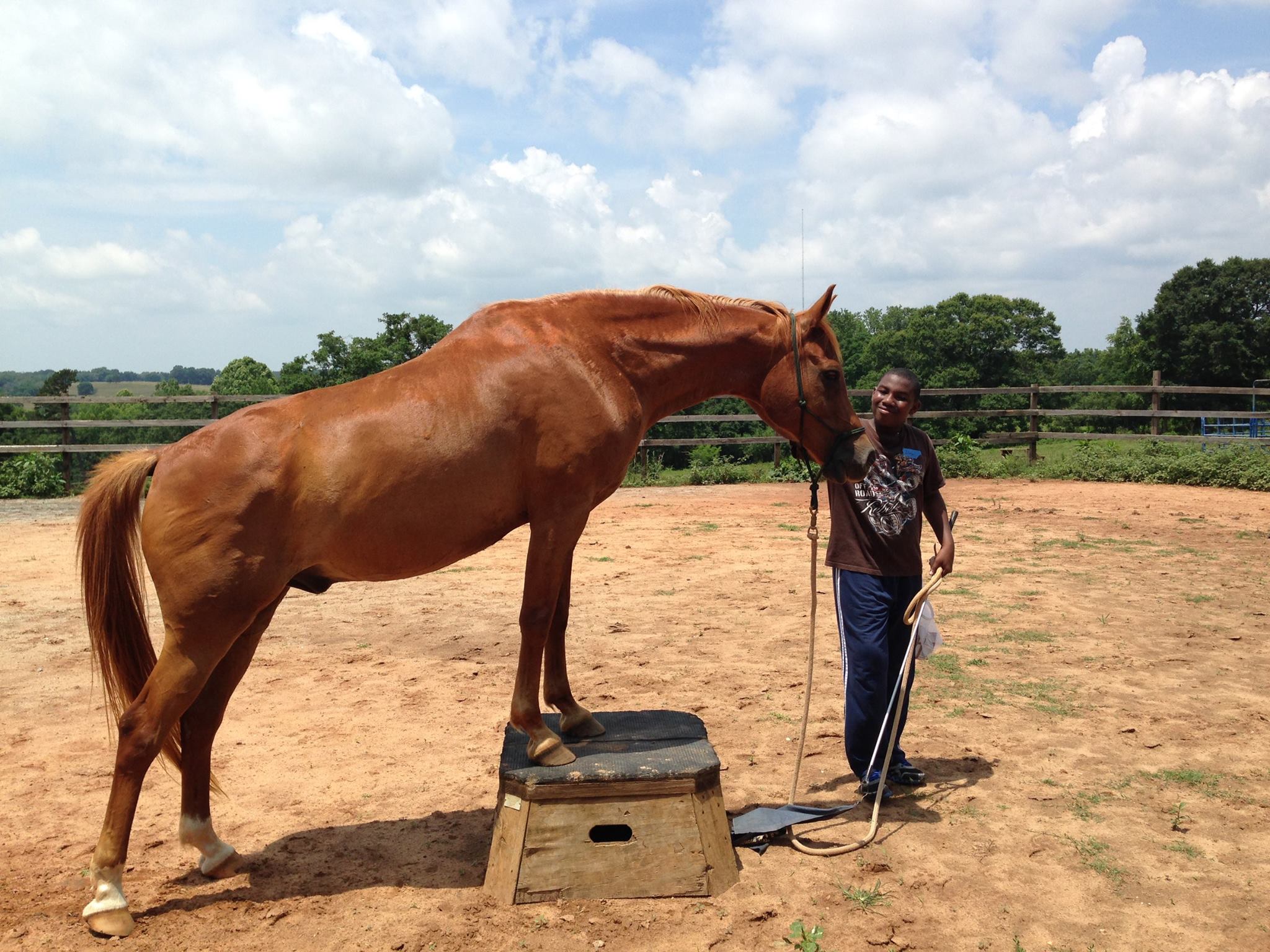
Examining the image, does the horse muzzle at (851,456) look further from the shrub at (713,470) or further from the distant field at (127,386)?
the distant field at (127,386)

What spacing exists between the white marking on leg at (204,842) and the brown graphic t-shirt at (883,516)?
3038 millimetres

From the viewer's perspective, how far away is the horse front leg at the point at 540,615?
3.50 m

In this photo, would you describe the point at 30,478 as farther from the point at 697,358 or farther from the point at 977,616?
the point at 697,358

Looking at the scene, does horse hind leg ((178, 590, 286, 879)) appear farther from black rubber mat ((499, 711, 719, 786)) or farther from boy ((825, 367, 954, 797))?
boy ((825, 367, 954, 797))

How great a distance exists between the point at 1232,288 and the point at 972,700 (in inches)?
1307

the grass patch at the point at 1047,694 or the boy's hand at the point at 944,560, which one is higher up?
the boy's hand at the point at 944,560

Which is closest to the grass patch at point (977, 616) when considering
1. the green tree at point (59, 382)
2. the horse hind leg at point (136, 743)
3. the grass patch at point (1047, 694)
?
the grass patch at point (1047, 694)

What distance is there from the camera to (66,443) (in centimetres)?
1705

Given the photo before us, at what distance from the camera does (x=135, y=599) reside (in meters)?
3.64

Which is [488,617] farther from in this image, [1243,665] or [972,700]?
[1243,665]

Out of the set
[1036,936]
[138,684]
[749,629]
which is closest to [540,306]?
[138,684]

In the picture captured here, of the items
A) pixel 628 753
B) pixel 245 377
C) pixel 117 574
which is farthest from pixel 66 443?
pixel 245 377

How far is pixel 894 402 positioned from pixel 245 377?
4277cm

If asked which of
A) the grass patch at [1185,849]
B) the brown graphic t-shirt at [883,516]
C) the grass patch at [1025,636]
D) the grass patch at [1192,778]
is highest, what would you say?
the brown graphic t-shirt at [883,516]
